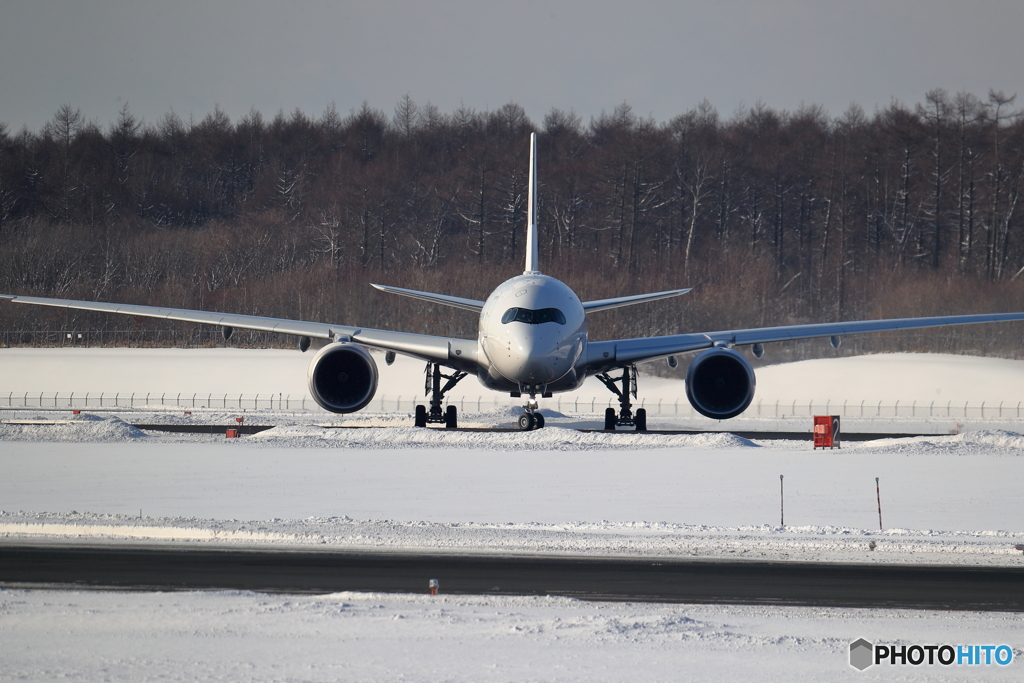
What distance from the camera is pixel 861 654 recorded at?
8273 millimetres

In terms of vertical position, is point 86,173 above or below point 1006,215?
above

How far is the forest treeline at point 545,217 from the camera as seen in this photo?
240 feet

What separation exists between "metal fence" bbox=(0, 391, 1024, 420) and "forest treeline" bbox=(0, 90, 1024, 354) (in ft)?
47.1

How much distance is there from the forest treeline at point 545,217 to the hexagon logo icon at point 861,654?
5527 cm

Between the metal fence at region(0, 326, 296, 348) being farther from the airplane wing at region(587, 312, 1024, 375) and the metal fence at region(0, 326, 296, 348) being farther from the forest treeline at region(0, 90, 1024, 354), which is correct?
the airplane wing at region(587, 312, 1024, 375)

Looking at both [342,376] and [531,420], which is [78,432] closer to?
[342,376]

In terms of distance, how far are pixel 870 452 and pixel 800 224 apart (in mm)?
67803

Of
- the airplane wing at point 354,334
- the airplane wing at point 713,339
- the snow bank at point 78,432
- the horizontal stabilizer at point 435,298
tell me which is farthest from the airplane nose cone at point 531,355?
the snow bank at point 78,432

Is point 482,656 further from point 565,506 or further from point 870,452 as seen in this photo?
point 870,452

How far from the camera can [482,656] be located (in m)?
8.21

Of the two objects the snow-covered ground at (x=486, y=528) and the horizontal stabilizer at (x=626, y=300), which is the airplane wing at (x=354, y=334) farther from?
the horizontal stabilizer at (x=626, y=300)

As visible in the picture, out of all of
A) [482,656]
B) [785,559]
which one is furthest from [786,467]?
[482,656]

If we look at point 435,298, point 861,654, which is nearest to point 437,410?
point 435,298

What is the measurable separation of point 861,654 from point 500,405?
39.0 m
